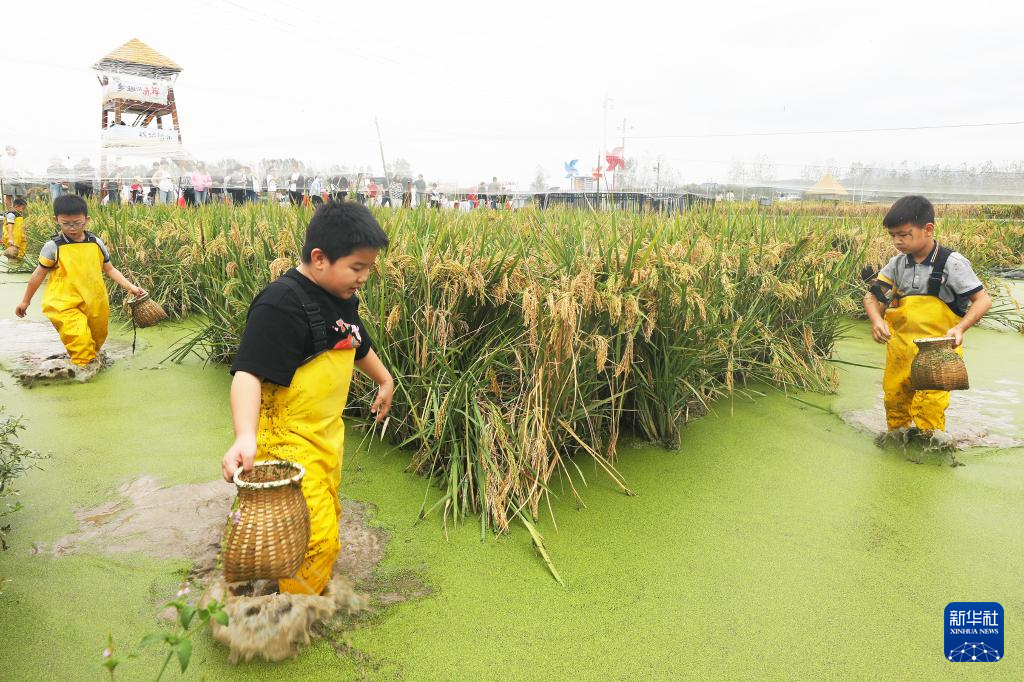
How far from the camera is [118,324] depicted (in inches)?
233

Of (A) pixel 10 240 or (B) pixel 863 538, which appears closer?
(B) pixel 863 538

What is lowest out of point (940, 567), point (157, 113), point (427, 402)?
point (940, 567)

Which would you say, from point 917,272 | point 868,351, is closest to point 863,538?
point 917,272

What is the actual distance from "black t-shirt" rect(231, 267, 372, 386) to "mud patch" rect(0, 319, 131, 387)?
3.30 meters

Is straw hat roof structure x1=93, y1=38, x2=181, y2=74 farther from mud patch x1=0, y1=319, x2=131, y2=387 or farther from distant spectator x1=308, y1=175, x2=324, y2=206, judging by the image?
mud patch x1=0, y1=319, x2=131, y2=387

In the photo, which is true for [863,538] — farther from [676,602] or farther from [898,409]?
[898,409]

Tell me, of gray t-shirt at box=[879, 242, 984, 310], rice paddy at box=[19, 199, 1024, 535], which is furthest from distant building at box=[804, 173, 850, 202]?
gray t-shirt at box=[879, 242, 984, 310]

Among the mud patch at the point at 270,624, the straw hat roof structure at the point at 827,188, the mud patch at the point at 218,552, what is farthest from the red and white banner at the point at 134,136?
the mud patch at the point at 270,624

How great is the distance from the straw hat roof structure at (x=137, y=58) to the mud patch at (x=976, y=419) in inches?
914

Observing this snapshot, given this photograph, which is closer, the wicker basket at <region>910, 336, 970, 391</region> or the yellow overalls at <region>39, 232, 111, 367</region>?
the wicker basket at <region>910, 336, 970, 391</region>

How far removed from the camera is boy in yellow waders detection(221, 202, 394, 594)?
5.47 feet

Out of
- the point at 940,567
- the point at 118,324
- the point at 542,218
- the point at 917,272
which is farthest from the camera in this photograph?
the point at 118,324

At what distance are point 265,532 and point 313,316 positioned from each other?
54 centimetres

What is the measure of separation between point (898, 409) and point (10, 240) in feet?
39.0
